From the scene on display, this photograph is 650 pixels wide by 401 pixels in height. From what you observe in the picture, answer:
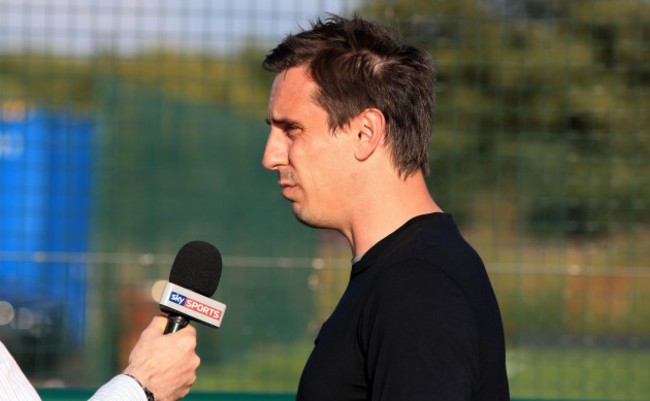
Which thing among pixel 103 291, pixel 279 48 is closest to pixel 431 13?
pixel 103 291

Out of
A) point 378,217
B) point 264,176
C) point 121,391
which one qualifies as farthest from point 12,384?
point 264,176

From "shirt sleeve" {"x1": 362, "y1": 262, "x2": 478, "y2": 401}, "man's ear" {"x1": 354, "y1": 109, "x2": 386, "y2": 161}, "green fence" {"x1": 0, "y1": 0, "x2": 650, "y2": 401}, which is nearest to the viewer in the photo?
"shirt sleeve" {"x1": 362, "y1": 262, "x2": 478, "y2": 401}

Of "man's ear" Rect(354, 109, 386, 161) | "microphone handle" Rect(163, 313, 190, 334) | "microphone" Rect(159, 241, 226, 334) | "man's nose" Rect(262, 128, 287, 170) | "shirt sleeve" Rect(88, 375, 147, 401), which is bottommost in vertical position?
"shirt sleeve" Rect(88, 375, 147, 401)

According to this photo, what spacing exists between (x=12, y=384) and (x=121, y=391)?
241 millimetres

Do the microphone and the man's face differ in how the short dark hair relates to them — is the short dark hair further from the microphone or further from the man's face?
the microphone

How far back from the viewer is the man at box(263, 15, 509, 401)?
241 centimetres

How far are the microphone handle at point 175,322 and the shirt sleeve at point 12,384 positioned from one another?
34cm

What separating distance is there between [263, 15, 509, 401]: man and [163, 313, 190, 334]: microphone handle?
0.37 m

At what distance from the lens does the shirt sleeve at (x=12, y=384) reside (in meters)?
2.87

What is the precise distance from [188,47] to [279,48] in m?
3.72

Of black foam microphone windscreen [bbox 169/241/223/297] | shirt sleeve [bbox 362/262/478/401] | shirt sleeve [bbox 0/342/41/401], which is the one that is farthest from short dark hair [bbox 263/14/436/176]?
shirt sleeve [bbox 0/342/41/401]

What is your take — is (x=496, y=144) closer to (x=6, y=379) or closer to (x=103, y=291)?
(x=103, y=291)

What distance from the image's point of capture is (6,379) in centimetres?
289

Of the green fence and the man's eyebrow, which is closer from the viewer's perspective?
the man's eyebrow
